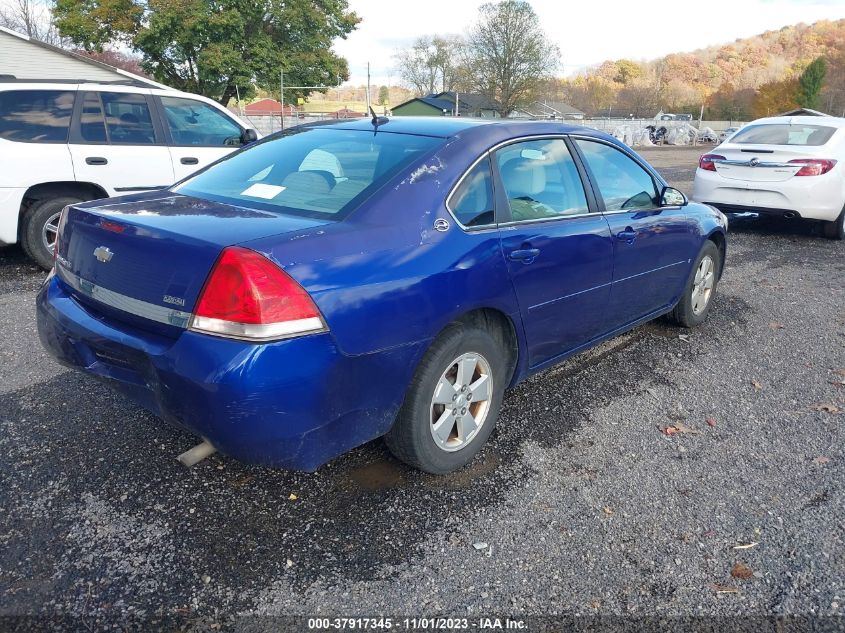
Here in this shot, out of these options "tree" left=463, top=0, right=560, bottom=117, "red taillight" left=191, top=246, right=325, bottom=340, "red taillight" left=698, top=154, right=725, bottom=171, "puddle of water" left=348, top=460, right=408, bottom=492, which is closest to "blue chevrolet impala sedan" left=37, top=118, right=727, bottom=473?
"red taillight" left=191, top=246, right=325, bottom=340

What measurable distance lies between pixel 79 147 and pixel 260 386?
5.25 m

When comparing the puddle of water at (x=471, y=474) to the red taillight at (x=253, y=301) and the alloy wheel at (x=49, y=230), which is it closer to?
the red taillight at (x=253, y=301)

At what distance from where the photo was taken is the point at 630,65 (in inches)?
4434

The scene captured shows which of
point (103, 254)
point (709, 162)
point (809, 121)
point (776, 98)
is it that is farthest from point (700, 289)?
point (776, 98)

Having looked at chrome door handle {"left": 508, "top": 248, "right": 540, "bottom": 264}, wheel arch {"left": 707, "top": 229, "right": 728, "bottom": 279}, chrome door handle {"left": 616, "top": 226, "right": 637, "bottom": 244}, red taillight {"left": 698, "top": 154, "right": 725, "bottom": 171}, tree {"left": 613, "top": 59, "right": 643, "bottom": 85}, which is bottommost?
wheel arch {"left": 707, "top": 229, "right": 728, "bottom": 279}

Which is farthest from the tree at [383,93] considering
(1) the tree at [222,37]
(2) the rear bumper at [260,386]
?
(2) the rear bumper at [260,386]

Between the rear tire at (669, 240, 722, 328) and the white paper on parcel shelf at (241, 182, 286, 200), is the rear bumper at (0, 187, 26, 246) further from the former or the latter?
the rear tire at (669, 240, 722, 328)

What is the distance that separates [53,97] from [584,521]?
621 cm

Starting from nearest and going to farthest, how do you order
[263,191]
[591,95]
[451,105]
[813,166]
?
[263,191], [813,166], [451,105], [591,95]

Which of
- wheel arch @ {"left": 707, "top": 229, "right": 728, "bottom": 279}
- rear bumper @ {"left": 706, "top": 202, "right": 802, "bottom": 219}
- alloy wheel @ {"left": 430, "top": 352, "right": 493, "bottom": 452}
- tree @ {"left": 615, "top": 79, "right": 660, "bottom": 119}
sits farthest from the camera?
tree @ {"left": 615, "top": 79, "right": 660, "bottom": 119}

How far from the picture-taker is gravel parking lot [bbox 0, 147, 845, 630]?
7.22 feet

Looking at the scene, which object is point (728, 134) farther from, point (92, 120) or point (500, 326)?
point (500, 326)

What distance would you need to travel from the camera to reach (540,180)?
11.0 ft

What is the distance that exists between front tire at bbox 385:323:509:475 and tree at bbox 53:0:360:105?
34.0m
